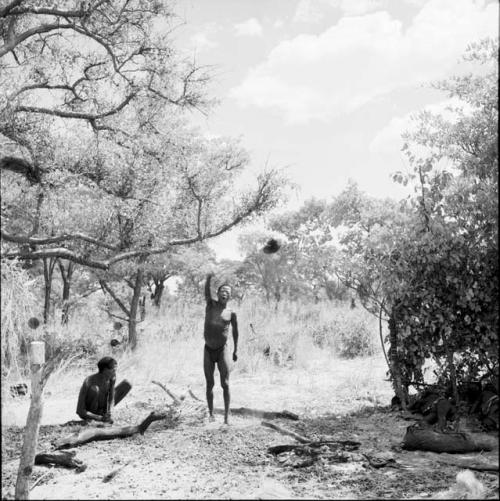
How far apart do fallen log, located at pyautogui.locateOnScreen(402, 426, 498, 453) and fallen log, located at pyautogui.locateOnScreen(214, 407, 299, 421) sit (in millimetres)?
2148

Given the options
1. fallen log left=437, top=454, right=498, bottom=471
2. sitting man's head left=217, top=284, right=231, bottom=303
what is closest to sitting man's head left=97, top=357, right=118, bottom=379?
sitting man's head left=217, top=284, right=231, bottom=303

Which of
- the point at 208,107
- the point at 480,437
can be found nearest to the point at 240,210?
the point at 208,107

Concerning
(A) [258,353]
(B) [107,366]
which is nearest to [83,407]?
(B) [107,366]

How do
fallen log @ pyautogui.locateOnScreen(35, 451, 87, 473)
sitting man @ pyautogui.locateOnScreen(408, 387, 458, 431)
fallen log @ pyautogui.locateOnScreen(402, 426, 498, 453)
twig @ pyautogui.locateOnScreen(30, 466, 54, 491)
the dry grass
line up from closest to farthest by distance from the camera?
twig @ pyautogui.locateOnScreen(30, 466, 54, 491) < fallen log @ pyautogui.locateOnScreen(35, 451, 87, 473) < fallen log @ pyautogui.locateOnScreen(402, 426, 498, 453) < sitting man @ pyautogui.locateOnScreen(408, 387, 458, 431) < the dry grass

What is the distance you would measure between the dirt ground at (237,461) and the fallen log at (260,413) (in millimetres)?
150

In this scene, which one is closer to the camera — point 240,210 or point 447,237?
point 447,237

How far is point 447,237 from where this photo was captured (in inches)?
323

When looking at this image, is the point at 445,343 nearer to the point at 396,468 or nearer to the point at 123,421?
the point at 396,468

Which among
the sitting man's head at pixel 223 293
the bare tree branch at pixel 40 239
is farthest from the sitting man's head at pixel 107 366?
the bare tree branch at pixel 40 239

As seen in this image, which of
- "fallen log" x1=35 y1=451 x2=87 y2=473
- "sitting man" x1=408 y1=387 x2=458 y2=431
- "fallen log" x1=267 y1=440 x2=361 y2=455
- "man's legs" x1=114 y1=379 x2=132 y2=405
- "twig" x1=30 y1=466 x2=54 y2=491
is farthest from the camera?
"man's legs" x1=114 y1=379 x2=132 y2=405

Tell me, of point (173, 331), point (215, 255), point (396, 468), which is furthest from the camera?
point (215, 255)

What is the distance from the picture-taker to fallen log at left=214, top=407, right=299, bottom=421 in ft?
28.9

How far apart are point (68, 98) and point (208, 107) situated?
275 centimetres

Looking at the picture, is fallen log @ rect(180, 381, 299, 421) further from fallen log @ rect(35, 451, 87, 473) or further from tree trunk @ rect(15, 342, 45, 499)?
tree trunk @ rect(15, 342, 45, 499)
